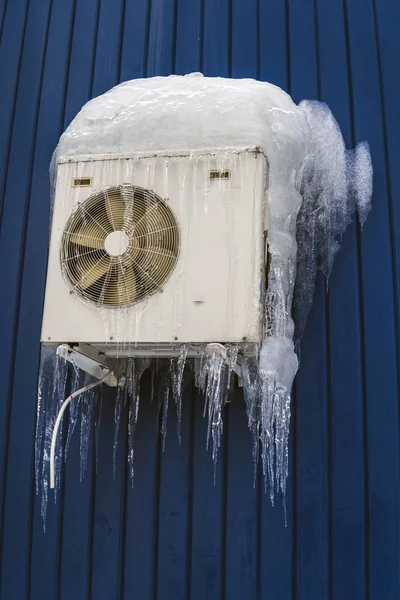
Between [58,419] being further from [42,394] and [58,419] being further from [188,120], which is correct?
[188,120]

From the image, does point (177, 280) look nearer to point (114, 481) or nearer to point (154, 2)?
point (114, 481)

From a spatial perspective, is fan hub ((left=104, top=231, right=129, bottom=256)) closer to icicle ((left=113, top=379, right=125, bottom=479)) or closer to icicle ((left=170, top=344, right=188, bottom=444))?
icicle ((left=170, top=344, right=188, bottom=444))

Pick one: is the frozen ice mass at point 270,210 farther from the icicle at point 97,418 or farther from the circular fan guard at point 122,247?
the circular fan guard at point 122,247

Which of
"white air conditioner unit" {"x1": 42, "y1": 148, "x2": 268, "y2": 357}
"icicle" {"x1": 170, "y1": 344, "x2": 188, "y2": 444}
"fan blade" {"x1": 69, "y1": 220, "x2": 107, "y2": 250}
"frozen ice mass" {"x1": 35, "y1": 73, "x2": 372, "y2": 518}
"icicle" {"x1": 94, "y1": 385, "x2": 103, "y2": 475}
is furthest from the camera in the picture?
"icicle" {"x1": 94, "y1": 385, "x2": 103, "y2": 475}

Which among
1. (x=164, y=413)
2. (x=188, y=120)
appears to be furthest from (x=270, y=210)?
(x=164, y=413)

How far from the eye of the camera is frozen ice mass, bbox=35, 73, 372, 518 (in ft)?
12.1

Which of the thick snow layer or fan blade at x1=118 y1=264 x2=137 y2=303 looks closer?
fan blade at x1=118 y1=264 x2=137 y2=303

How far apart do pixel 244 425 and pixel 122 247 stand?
99 cm

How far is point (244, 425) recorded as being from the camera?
387 cm

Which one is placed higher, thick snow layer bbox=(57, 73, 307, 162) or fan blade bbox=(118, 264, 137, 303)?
thick snow layer bbox=(57, 73, 307, 162)

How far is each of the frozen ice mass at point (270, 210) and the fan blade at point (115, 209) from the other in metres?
0.24

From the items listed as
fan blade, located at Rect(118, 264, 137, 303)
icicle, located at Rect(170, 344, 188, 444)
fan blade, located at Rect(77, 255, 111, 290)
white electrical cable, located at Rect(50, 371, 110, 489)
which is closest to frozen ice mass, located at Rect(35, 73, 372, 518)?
icicle, located at Rect(170, 344, 188, 444)
